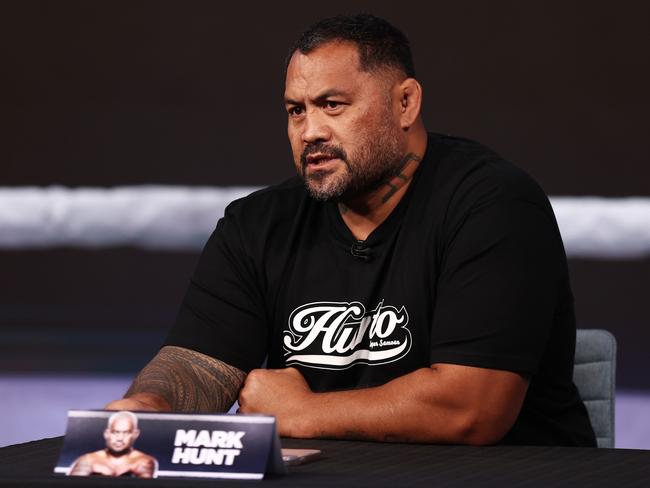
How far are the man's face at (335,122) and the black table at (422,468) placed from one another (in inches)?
24.2

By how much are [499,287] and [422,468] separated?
1.69ft

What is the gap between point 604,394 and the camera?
2.10m

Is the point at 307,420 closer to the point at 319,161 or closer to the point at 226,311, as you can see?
the point at 226,311

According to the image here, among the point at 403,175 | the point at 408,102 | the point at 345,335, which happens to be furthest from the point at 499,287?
the point at 408,102

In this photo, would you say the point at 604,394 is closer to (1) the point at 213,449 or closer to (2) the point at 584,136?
(1) the point at 213,449

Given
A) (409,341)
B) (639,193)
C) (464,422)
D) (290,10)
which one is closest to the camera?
(464,422)

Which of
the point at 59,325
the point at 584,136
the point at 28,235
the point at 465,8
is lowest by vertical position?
the point at 59,325

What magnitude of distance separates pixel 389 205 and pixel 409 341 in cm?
31

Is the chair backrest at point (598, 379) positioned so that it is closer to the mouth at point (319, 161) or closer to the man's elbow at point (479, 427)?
the man's elbow at point (479, 427)

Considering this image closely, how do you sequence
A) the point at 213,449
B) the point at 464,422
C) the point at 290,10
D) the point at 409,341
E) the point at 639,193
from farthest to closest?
the point at 290,10 → the point at 639,193 → the point at 409,341 → the point at 464,422 → the point at 213,449

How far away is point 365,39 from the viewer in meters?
2.16

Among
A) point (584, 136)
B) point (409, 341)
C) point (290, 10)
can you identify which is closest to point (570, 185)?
point (584, 136)

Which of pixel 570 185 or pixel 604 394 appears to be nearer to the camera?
pixel 604 394

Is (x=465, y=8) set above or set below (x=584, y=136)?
above
